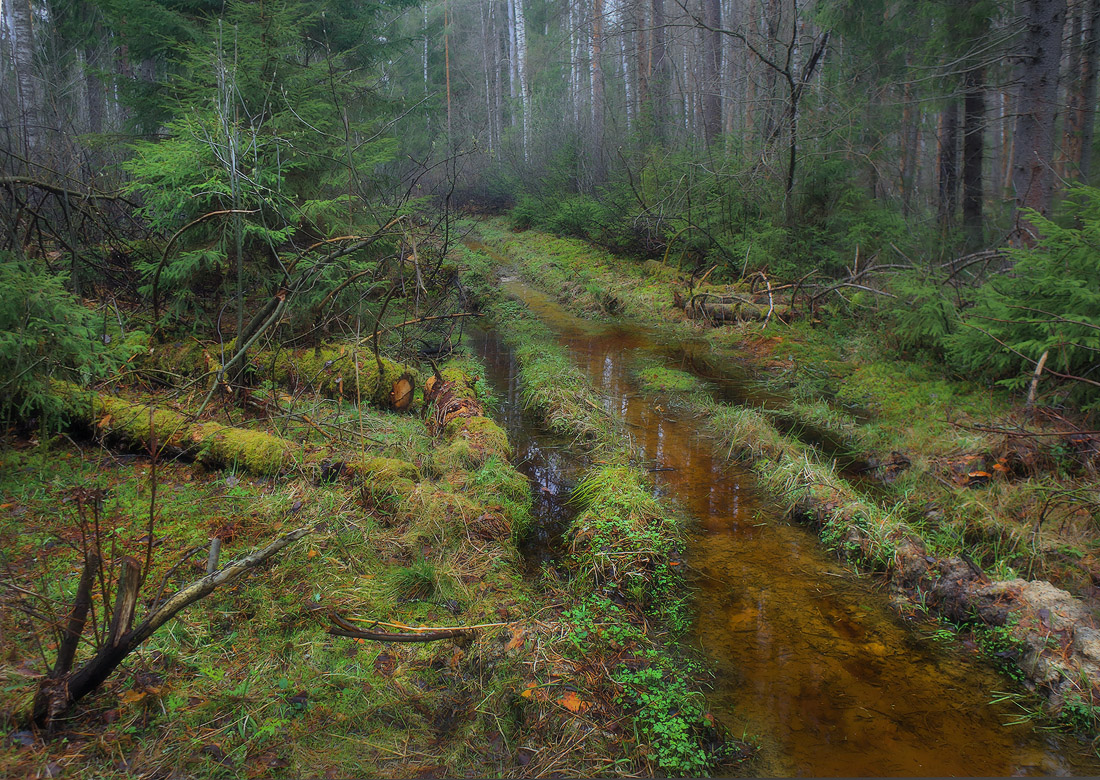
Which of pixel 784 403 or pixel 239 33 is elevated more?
pixel 239 33

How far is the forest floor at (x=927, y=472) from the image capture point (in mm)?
3686

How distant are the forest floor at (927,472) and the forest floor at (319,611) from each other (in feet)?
5.52

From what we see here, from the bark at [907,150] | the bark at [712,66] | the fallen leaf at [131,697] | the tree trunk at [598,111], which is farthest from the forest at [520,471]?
the tree trunk at [598,111]

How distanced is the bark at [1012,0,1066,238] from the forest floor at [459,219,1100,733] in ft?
7.87

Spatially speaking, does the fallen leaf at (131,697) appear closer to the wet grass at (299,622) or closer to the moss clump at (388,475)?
the wet grass at (299,622)

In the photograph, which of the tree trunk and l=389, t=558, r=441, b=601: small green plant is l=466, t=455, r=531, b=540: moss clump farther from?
the tree trunk

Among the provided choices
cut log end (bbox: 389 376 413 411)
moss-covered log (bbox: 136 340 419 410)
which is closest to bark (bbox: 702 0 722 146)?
cut log end (bbox: 389 376 413 411)

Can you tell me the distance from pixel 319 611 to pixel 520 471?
284 cm

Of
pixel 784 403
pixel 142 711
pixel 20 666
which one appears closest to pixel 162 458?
pixel 20 666

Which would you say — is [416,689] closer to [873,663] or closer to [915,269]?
[873,663]

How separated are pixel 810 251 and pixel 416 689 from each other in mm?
10475

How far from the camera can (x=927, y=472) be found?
18.0 feet

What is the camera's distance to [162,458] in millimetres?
4859

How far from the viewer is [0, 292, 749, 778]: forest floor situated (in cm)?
265
